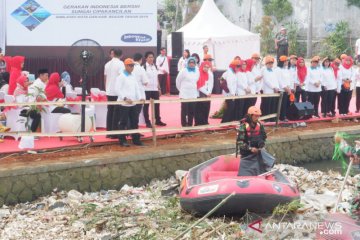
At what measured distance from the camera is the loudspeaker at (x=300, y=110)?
16047 mm

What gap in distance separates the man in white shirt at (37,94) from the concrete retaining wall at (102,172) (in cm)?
146

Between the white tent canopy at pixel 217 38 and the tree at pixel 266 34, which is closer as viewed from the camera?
the white tent canopy at pixel 217 38

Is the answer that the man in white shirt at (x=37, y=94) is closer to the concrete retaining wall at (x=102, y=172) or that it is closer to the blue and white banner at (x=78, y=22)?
the concrete retaining wall at (x=102, y=172)

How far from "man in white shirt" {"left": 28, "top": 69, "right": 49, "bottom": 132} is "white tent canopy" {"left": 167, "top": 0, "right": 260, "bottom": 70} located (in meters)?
11.0

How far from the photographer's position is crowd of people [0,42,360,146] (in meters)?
12.8

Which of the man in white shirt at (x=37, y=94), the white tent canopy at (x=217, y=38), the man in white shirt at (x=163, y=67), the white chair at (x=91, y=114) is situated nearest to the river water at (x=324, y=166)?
the white chair at (x=91, y=114)

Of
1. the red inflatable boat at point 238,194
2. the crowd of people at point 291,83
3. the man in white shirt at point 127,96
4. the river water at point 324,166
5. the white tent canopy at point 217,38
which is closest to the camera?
the red inflatable boat at point 238,194

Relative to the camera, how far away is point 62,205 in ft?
37.2

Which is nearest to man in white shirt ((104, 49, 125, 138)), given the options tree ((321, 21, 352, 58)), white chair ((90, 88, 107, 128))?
white chair ((90, 88, 107, 128))

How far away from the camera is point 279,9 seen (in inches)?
1305

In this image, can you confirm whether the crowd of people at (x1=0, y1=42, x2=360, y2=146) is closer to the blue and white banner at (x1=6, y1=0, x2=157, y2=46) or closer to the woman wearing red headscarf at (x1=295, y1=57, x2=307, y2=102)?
the woman wearing red headscarf at (x1=295, y1=57, x2=307, y2=102)

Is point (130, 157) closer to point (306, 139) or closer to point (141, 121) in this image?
point (141, 121)

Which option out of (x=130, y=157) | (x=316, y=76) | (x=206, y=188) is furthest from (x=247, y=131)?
(x=316, y=76)

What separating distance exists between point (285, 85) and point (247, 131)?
5.16 m
